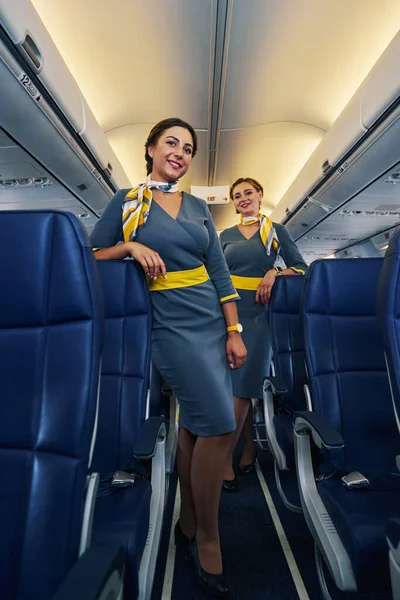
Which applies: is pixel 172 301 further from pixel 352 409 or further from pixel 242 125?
pixel 242 125

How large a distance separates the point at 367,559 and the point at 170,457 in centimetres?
105

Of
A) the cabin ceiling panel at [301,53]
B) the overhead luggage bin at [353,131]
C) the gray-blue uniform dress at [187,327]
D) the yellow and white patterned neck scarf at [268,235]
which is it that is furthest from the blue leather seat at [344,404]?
the cabin ceiling panel at [301,53]

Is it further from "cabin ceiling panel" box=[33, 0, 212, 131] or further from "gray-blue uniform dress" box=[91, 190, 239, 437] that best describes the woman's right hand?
"cabin ceiling panel" box=[33, 0, 212, 131]

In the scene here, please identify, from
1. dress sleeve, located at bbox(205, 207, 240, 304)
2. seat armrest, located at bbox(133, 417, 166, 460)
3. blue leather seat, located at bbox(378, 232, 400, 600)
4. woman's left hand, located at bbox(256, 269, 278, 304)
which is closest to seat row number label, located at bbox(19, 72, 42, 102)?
dress sleeve, located at bbox(205, 207, 240, 304)

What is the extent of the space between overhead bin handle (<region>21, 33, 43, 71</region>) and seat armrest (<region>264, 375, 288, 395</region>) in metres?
2.21

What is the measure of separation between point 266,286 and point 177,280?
3.46ft

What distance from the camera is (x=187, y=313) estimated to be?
54.5 inches

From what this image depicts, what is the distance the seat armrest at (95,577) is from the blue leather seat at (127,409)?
456 mm

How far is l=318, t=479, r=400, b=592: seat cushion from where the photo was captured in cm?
93

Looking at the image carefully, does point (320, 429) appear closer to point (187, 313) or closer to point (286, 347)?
point (187, 313)

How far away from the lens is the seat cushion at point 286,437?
5.52 ft

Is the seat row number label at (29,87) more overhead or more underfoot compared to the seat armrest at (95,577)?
more overhead

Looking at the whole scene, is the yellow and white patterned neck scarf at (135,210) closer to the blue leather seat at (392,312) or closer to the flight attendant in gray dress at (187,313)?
the flight attendant in gray dress at (187,313)

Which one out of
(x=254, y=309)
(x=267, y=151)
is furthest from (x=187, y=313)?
(x=267, y=151)
